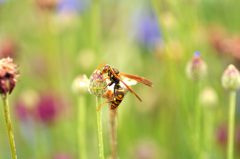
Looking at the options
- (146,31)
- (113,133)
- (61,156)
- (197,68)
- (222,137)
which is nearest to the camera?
(113,133)

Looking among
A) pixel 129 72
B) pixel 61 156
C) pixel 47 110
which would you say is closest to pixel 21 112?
pixel 47 110

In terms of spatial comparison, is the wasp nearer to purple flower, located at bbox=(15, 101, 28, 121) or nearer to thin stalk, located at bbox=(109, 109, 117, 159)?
thin stalk, located at bbox=(109, 109, 117, 159)

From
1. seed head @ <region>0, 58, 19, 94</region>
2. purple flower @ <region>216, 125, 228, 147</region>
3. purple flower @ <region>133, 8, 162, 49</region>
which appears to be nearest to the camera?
seed head @ <region>0, 58, 19, 94</region>

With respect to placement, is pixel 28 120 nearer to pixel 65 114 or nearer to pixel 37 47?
pixel 65 114

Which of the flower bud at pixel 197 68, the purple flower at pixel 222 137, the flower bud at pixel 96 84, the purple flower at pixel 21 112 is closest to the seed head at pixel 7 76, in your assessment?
the flower bud at pixel 96 84

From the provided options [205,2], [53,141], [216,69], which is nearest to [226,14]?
[205,2]

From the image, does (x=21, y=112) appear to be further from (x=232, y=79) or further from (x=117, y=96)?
(x=232, y=79)

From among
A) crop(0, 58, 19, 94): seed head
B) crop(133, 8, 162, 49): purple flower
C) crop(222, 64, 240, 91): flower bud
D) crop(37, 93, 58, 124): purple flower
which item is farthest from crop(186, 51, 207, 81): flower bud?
crop(133, 8, 162, 49): purple flower

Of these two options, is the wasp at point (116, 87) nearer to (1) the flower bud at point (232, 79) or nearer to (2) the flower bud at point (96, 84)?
(2) the flower bud at point (96, 84)
